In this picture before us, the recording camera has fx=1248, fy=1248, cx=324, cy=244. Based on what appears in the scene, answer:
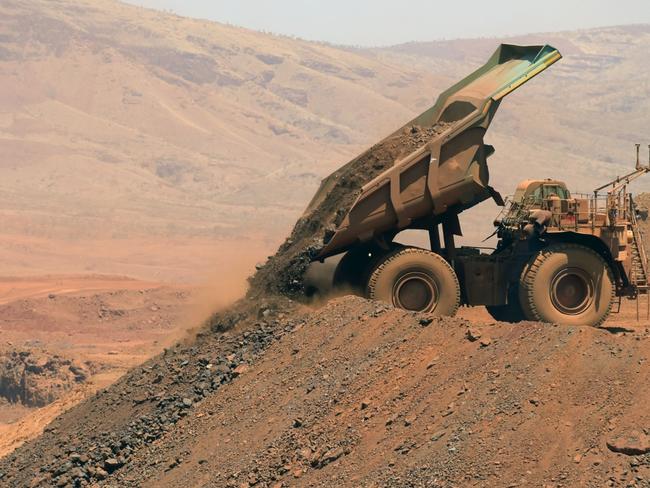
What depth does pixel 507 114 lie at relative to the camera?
121 meters

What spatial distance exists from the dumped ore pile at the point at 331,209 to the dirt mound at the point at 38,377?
15742mm

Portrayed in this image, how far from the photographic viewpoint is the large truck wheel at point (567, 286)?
17281 millimetres

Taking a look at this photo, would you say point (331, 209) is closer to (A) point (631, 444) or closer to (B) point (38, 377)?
(A) point (631, 444)

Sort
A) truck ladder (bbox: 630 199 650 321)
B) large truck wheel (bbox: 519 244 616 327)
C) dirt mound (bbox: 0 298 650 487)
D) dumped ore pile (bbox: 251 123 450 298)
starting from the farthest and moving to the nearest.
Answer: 1. dumped ore pile (bbox: 251 123 450 298)
2. truck ladder (bbox: 630 199 650 321)
3. large truck wheel (bbox: 519 244 616 327)
4. dirt mound (bbox: 0 298 650 487)

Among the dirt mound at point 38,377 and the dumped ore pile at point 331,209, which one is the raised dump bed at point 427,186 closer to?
the dumped ore pile at point 331,209

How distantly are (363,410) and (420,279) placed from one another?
3.84 meters

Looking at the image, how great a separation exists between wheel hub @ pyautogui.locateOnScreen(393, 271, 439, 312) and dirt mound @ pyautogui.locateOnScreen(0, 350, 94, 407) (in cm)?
1744

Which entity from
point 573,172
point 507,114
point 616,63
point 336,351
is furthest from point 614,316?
point 616,63

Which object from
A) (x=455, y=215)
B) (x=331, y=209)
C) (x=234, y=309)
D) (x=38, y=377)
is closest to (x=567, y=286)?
(x=455, y=215)

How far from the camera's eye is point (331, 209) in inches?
738

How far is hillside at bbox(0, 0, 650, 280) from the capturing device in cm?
7888

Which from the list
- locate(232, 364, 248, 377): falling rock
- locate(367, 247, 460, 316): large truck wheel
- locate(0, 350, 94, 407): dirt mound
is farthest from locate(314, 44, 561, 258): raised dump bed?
locate(0, 350, 94, 407): dirt mound

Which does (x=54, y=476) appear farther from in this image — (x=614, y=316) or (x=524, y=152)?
(x=524, y=152)

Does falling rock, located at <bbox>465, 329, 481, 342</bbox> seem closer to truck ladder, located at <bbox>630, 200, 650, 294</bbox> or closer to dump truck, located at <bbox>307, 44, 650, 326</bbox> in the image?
dump truck, located at <bbox>307, 44, 650, 326</bbox>
